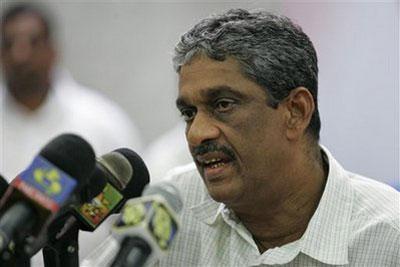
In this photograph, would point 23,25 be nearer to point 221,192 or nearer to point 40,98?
point 40,98

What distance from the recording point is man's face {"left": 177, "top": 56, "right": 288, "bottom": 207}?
6.57ft

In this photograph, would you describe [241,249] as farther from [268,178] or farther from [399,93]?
[399,93]

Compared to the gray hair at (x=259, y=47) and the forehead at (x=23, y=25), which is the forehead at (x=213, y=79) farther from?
the forehead at (x=23, y=25)

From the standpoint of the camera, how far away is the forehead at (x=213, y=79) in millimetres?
2025

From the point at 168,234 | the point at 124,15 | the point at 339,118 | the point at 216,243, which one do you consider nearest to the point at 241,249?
the point at 216,243

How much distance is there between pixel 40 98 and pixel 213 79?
6.37ft

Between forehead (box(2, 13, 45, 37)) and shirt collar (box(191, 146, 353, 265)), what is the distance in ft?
5.94

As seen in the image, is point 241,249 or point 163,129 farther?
point 163,129

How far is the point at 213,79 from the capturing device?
2.03 m

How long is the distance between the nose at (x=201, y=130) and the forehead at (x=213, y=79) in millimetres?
55

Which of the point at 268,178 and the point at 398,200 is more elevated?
the point at 268,178

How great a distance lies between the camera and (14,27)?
12.5 feet

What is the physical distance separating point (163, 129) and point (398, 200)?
5.79ft

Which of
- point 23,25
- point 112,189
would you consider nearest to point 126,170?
point 112,189
